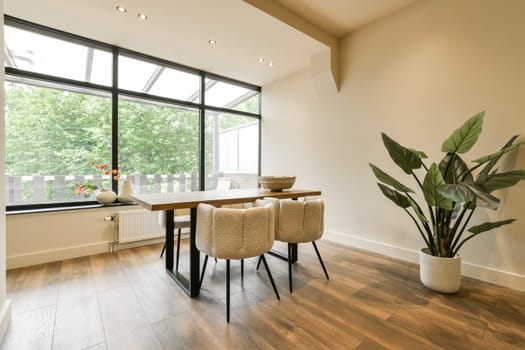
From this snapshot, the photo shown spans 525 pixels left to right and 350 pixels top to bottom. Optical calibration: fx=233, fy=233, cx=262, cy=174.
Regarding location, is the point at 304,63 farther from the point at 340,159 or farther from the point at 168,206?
the point at 168,206

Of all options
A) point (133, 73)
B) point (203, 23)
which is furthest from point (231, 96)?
point (203, 23)

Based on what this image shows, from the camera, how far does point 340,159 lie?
3566mm

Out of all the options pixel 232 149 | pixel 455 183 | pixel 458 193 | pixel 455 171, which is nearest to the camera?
pixel 458 193

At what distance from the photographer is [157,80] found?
3.75 metres

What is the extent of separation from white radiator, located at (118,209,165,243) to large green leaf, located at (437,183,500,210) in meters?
3.44

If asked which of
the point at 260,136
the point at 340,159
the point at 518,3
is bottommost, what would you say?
the point at 340,159

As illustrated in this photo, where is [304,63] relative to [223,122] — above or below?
above

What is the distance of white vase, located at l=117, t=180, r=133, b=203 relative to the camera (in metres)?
3.33

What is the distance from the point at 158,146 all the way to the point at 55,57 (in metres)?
1.63

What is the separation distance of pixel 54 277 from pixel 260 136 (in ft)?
12.6

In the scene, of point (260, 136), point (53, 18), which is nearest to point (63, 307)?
point (53, 18)

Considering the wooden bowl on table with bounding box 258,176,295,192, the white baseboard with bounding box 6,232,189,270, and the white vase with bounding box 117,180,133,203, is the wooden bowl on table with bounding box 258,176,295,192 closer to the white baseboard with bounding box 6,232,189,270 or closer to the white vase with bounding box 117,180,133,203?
the white vase with bounding box 117,180,133,203

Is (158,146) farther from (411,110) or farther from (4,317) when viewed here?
(411,110)

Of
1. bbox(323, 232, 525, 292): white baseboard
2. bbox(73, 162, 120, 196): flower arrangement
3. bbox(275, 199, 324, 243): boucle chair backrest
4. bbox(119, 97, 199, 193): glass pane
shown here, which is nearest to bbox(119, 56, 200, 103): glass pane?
bbox(119, 97, 199, 193): glass pane
